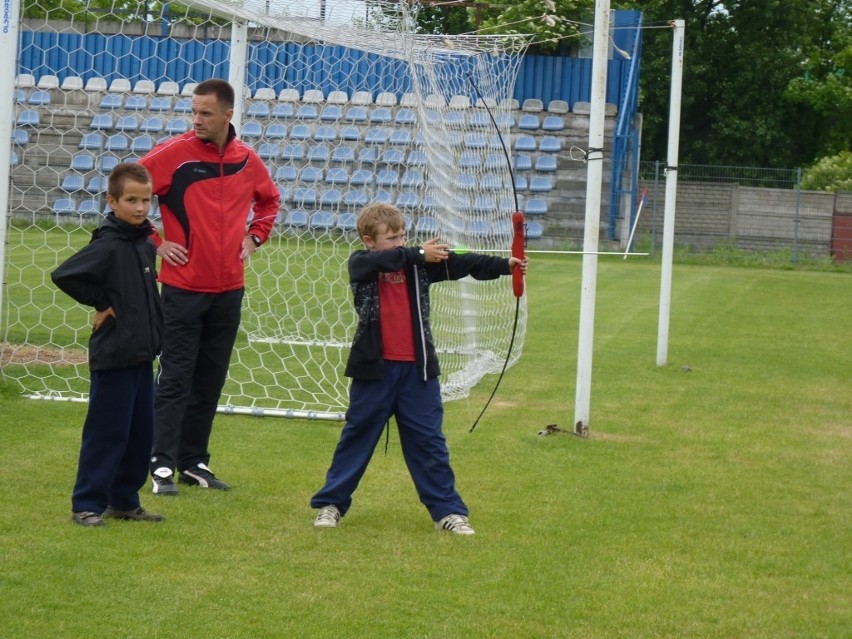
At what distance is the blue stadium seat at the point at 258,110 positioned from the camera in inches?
565

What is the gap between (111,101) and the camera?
18.7 meters

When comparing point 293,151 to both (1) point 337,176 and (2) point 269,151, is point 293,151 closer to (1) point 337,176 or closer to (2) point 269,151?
(1) point 337,176

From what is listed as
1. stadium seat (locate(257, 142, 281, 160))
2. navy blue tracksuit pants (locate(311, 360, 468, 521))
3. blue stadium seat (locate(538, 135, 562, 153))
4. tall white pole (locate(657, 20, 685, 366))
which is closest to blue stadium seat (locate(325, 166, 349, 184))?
stadium seat (locate(257, 142, 281, 160))

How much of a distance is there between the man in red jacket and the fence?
80.4ft

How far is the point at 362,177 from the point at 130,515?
7845 mm

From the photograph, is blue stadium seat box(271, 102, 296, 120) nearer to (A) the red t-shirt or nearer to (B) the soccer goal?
(B) the soccer goal

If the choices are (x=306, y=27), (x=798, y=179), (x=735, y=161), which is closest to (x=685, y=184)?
(x=798, y=179)

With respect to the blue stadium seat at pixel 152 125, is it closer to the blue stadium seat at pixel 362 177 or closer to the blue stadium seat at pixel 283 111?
the blue stadium seat at pixel 283 111

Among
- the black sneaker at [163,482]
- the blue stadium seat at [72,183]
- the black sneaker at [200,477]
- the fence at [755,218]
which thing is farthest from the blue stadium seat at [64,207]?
the fence at [755,218]

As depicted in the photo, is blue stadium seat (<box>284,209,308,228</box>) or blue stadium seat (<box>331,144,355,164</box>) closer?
blue stadium seat (<box>331,144,355,164</box>)

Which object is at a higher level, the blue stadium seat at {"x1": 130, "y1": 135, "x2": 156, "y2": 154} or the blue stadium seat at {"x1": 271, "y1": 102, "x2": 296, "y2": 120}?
the blue stadium seat at {"x1": 271, "y1": 102, "x2": 296, "y2": 120}

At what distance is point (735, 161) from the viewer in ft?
136

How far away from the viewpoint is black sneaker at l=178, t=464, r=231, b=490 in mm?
6414

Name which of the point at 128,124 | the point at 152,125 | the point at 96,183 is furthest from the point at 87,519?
the point at 152,125
